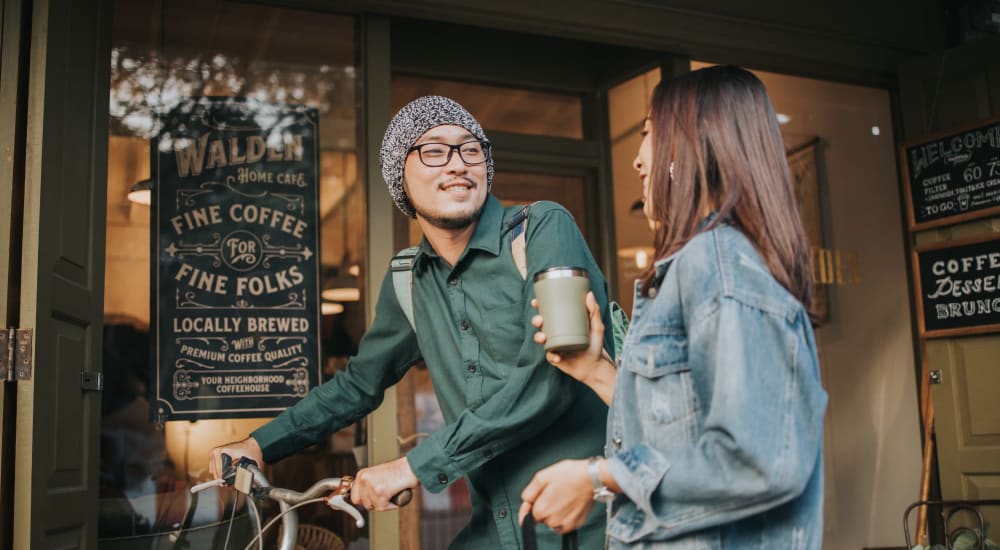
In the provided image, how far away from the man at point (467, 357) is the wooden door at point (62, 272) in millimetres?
851

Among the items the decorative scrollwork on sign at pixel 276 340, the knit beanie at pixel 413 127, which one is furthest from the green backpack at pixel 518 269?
the decorative scrollwork on sign at pixel 276 340

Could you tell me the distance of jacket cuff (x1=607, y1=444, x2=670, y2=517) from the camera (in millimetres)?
1317

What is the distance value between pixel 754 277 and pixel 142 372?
3207 millimetres

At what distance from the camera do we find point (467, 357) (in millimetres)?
2166

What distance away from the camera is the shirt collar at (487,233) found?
7.21 ft

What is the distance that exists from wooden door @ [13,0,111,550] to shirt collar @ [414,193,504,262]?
4.08 feet

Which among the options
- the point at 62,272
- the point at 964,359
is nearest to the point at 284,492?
the point at 62,272

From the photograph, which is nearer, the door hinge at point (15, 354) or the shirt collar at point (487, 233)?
the shirt collar at point (487, 233)

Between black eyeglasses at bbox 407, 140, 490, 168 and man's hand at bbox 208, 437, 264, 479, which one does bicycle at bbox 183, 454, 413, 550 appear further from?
black eyeglasses at bbox 407, 140, 490, 168

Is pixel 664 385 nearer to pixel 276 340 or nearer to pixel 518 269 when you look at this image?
A: pixel 518 269

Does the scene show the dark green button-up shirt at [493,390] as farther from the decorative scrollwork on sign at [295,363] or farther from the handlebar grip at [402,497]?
the decorative scrollwork on sign at [295,363]

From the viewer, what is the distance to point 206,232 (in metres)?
4.19

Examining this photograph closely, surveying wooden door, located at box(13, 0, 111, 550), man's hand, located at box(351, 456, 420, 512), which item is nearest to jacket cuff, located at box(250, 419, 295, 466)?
man's hand, located at box(351, 456, 420, 512)

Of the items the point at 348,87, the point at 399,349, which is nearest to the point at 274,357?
the point at 348,87
